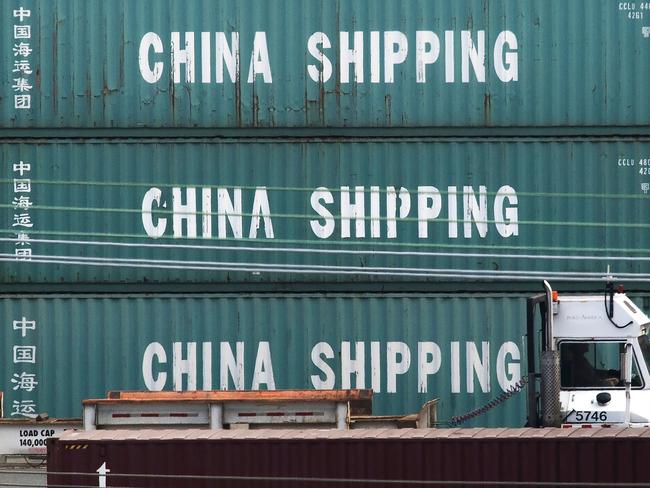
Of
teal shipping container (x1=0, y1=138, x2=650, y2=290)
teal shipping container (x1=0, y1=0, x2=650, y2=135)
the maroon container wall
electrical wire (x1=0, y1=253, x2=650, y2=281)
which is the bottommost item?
the maroon container wall

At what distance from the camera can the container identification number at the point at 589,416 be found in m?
13.7

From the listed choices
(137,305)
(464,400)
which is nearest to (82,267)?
(137,305)

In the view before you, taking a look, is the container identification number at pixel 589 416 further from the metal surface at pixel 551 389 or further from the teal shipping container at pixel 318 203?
the teal shipping container at pixel 318 203

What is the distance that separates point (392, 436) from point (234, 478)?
173 centimetres

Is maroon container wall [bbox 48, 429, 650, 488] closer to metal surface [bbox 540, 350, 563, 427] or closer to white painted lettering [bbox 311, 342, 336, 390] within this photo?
metal surface [bbox 540, 350, 563, 427]

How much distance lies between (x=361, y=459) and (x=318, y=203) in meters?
7.06

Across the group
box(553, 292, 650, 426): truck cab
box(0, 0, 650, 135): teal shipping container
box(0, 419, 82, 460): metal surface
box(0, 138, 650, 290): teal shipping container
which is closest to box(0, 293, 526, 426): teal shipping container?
box(0, 138, 650, 290): teal shipping container

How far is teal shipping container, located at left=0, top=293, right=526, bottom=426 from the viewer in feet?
63.3

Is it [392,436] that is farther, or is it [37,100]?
[37,100]

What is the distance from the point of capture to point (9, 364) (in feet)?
63.4

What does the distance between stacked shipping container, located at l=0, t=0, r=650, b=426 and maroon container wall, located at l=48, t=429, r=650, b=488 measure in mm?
5839

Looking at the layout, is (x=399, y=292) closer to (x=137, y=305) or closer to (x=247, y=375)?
(x=247, y=375)

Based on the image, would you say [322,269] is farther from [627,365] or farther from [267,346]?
[627,365]

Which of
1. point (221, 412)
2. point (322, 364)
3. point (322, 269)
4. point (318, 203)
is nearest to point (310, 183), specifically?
point (318, 203)
